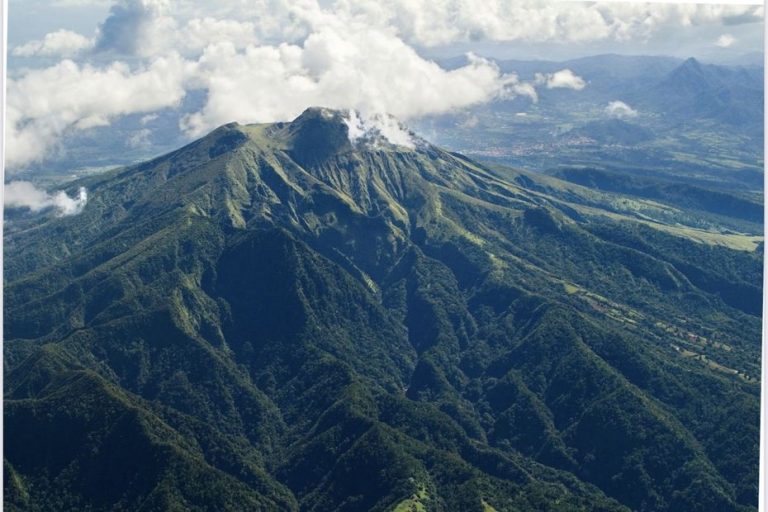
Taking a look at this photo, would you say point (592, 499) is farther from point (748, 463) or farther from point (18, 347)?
point (18, 347)

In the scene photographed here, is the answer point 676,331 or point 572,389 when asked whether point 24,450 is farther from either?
point 676,331

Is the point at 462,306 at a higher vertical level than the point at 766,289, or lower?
lower

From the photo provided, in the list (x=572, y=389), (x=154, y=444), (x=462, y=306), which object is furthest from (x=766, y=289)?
(x=462, y=306)

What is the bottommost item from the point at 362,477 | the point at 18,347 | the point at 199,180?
the point at 362,477

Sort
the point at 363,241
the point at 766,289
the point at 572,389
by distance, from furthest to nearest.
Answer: the point at 363,241 < the point at 572,389 < the point at 766,289

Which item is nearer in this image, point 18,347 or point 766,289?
point 766,289

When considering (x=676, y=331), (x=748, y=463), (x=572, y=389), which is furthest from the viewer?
(x=676, y=331)
